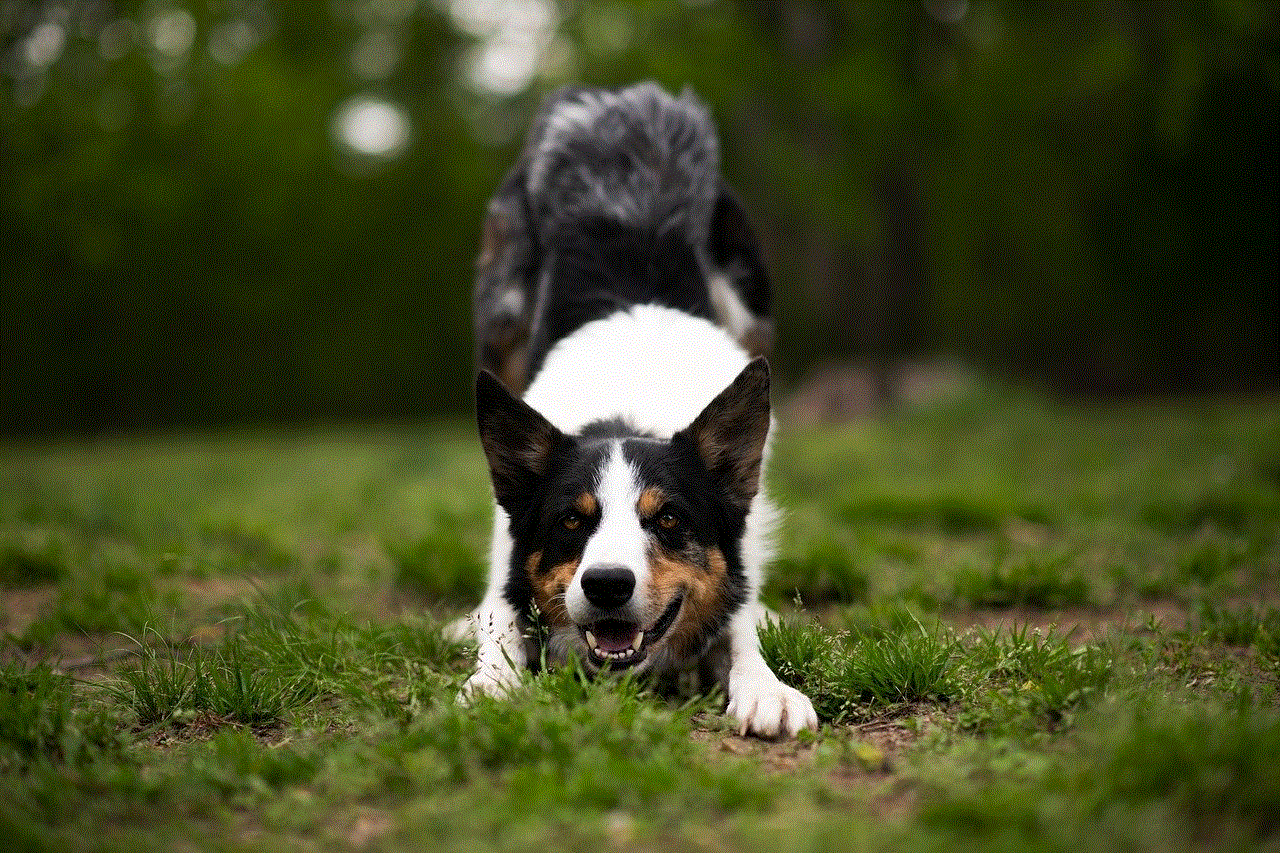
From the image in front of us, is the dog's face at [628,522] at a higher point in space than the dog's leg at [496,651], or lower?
higher

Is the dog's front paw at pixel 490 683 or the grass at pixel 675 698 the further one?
the dog's front paw at pixel 490 683

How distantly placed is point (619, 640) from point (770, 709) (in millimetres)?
567

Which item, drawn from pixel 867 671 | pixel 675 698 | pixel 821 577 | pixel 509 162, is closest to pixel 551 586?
pixel 675 698

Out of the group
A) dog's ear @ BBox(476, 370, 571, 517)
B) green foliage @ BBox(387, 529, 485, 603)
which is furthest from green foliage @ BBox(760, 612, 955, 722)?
green foliage @ BBox(387, 529, 485, 603)

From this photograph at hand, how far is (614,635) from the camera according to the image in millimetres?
3469

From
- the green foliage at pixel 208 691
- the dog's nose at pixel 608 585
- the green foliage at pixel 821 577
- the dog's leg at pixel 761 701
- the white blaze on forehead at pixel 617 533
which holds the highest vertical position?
the white blaze on forehead at pixel 617 533

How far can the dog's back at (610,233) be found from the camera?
5188 millimetres

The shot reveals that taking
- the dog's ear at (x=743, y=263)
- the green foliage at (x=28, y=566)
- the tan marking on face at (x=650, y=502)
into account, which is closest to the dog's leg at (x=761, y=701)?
the tan marking on face at (x=650, y=502)

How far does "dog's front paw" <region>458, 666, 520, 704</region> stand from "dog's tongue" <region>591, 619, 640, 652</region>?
0.97ft

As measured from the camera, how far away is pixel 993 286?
55.7ft

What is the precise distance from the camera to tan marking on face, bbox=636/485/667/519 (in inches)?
140

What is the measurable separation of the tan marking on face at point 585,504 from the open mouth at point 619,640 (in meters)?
0.37

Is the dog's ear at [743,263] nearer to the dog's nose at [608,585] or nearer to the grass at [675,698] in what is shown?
the grass at [675,698]

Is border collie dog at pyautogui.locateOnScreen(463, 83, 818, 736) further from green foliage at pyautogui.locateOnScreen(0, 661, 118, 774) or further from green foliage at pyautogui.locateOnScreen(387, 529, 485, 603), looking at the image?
green foliage at pyautogui.locateOnScreen(0, 661, 118, 774)
